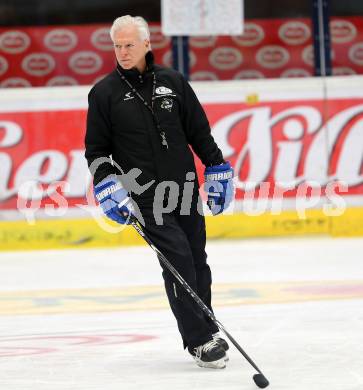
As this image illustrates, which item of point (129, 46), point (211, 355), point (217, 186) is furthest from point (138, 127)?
point (211, 355)

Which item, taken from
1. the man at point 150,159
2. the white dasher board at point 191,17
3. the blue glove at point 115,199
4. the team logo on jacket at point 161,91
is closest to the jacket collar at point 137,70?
the man at point 150,159

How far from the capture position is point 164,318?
7141mm

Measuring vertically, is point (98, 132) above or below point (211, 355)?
above

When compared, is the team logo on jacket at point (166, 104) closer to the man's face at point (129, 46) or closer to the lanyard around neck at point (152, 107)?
the lanyard around neck at point (152, 107)

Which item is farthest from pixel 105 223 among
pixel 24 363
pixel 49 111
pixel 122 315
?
pixel 24 363

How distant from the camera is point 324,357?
5578 mm

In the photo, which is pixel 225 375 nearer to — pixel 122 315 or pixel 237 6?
pixel 122 315

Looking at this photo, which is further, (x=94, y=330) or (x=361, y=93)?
(x=361, y=93)

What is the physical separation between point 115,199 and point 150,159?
25 centimetres

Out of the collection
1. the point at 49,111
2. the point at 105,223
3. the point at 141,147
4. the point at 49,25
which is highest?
the point at 141,147

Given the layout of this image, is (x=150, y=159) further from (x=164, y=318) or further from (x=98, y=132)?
(x=164, y=318)

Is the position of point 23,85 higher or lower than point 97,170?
lower

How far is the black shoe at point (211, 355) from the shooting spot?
5.40 meters

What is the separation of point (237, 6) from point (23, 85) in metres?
2.39
